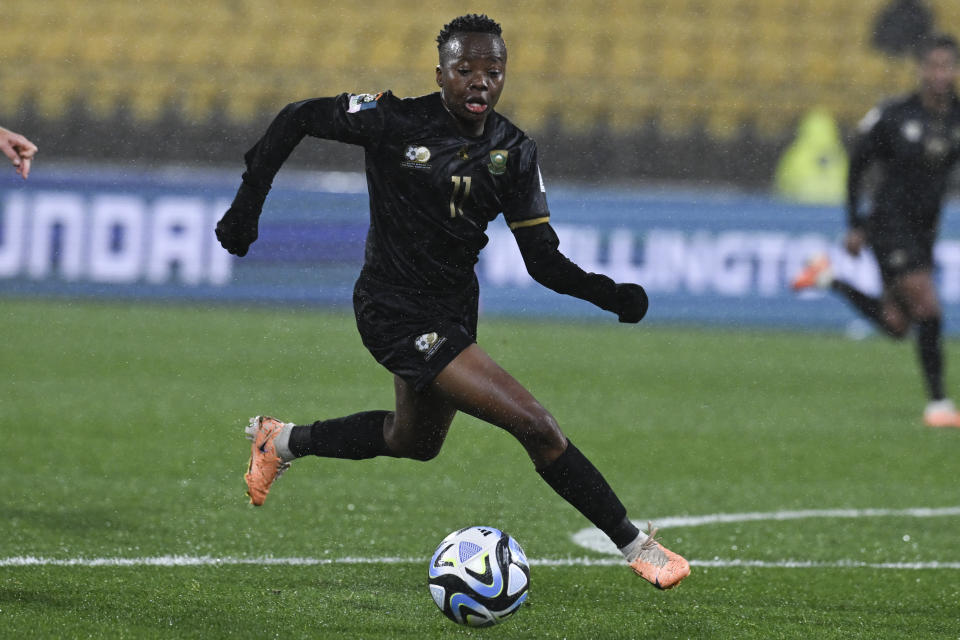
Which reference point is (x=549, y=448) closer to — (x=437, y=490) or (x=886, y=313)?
(x=437, y=490)

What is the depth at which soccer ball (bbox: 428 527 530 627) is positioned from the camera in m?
4.04

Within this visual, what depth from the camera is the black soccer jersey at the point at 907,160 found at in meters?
9.07

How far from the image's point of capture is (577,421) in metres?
8.84

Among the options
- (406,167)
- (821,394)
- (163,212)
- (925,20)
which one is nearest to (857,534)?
(406,167)

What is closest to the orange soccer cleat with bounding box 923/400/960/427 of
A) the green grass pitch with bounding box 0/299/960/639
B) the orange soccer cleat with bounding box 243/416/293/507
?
the green grass pitch with bounding box 0/299/960/639

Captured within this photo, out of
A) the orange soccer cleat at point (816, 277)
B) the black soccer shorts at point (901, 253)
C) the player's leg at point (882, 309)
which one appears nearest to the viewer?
the black soccer shorts at point (901, 253)

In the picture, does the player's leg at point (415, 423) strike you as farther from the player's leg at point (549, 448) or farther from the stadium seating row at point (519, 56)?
the stadium seating row at point (519, 56)

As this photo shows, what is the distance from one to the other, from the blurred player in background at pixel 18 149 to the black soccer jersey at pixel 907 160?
18.8 ft

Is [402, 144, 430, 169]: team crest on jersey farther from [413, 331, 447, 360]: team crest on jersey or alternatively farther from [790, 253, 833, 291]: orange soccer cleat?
[790, 253, 833, 291]: orange soccer cleat

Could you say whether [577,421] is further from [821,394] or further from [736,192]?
[736,192]

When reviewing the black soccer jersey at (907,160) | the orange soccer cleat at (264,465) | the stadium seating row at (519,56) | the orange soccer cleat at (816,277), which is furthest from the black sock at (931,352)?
the stadium seating row at (519,56)

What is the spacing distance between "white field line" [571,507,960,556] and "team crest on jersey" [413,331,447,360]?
4.65 ft

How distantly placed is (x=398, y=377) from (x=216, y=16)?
14.8 m

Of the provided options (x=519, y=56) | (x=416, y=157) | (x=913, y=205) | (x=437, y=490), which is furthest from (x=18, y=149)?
(x=519, y=56)
